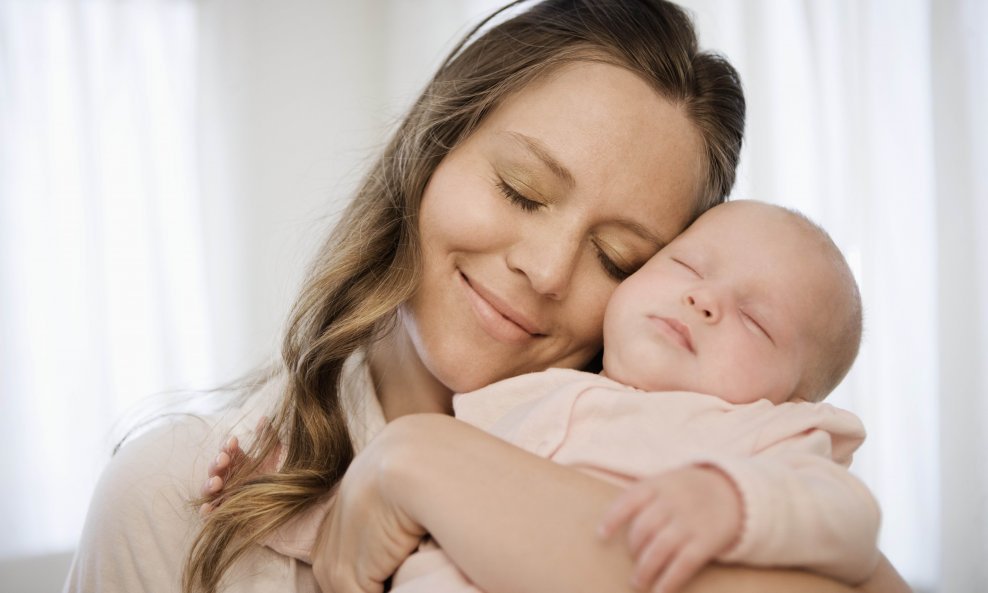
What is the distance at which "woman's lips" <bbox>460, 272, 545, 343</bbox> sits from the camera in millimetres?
1442

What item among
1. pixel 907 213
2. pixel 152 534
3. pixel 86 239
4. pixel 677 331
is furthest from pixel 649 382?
pixel 86 239

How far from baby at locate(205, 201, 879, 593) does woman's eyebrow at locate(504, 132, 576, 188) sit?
0.20m

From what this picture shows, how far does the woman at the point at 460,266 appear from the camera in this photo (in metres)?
1.38

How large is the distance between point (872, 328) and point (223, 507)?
2.33m

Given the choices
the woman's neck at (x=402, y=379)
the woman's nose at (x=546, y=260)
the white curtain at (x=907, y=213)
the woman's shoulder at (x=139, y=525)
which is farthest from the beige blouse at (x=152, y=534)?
the white curtain at (x=907, y=213)

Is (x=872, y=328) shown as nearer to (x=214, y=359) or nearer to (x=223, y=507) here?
(x=223, y=507)

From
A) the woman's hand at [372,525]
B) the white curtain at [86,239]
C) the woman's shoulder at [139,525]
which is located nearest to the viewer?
the woman's hand at [372,525]

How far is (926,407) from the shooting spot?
282 centimetres

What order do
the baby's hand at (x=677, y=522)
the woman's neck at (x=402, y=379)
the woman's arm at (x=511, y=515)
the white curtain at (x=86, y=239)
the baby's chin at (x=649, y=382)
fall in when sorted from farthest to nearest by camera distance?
the white curtain at (x=86, y=239) → the woman's neck at (x=402, y=379) → the baby's chin at (x=649, y=382) → the woman's arm at (x=511, y=515) → the baby's hand at (x=677, y=522)

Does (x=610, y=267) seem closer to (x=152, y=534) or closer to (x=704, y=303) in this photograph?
(x=704, y=303)

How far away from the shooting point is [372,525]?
1113 millimetres

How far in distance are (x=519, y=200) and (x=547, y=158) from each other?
8 cm

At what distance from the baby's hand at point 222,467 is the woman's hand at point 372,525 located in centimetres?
27

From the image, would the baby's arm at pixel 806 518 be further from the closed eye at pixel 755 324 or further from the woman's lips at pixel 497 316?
the woman's lips at pixel 497 316
